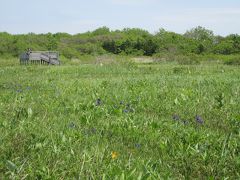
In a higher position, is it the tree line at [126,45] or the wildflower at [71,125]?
the tree line at [126,45]

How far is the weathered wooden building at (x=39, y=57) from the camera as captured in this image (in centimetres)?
2949

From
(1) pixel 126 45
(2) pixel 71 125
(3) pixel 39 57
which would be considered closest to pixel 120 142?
(2) pixel 71 125

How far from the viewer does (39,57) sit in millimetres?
30016

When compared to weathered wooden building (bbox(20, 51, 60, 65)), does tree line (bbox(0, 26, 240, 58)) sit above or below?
above

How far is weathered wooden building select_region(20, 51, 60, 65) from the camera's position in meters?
29.5

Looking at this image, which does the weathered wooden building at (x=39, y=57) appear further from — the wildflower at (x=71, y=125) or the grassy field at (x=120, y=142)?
the wildflower at (x=71, y=125)

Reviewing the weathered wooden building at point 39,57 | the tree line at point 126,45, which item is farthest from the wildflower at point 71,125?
the tree line at point 126,45

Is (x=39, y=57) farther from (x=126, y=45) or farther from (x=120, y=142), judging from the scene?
(x=126, y=45)

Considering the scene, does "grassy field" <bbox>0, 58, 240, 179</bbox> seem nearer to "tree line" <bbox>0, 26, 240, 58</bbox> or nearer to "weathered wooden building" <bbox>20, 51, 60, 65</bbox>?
"weathered wooden building" <bbox>20, 51, 60, 65</bbox>

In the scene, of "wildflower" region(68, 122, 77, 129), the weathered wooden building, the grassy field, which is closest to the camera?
the grassy field

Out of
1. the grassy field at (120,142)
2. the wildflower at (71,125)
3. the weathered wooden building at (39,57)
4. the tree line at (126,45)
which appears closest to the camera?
the grassy field at (120,142)

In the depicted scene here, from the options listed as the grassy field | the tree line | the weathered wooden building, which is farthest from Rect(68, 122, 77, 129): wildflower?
the tree line

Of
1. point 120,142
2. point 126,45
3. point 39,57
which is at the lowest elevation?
point 120,142

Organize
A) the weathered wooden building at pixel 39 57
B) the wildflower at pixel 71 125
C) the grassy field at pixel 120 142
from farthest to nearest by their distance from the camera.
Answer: the weathered wooden building at pixel 39 57 → the wildflower at pixel 71 125 → the grassy field at pixel 120 142
